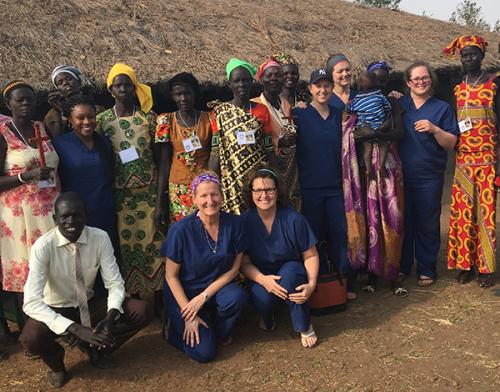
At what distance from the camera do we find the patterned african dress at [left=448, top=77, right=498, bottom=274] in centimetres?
392

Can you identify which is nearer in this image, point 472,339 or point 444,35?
point 472,339

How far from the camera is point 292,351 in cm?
321

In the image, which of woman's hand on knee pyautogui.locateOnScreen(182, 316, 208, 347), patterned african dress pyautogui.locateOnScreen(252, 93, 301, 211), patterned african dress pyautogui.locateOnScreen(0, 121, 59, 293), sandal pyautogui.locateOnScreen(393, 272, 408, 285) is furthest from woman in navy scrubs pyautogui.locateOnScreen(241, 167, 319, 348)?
patterned african dress pyautogui.locateOnScreen(0, 121, 59, 293)

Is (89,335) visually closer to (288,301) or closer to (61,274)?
(61,274)

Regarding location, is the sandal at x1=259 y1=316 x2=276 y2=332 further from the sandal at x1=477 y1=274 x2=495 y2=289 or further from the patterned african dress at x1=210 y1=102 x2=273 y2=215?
the sandal at x1=477 y1=274 x2=495 y2=289

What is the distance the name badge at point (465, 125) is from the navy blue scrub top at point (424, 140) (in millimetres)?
31

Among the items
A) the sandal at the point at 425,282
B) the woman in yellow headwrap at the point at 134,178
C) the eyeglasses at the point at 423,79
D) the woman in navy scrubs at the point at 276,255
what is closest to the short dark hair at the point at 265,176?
the woman in navy scrubs at the point at 276,255

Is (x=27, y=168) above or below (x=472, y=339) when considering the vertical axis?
above

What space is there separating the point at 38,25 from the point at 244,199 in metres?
4.25

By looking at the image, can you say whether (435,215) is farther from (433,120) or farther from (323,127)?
(323,127)

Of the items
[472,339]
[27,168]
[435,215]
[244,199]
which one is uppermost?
[27,168]

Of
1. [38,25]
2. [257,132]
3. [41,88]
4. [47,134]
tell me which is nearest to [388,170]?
[257,132]

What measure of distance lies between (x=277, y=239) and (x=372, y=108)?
1.27 m

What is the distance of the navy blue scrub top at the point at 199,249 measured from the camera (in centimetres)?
322
